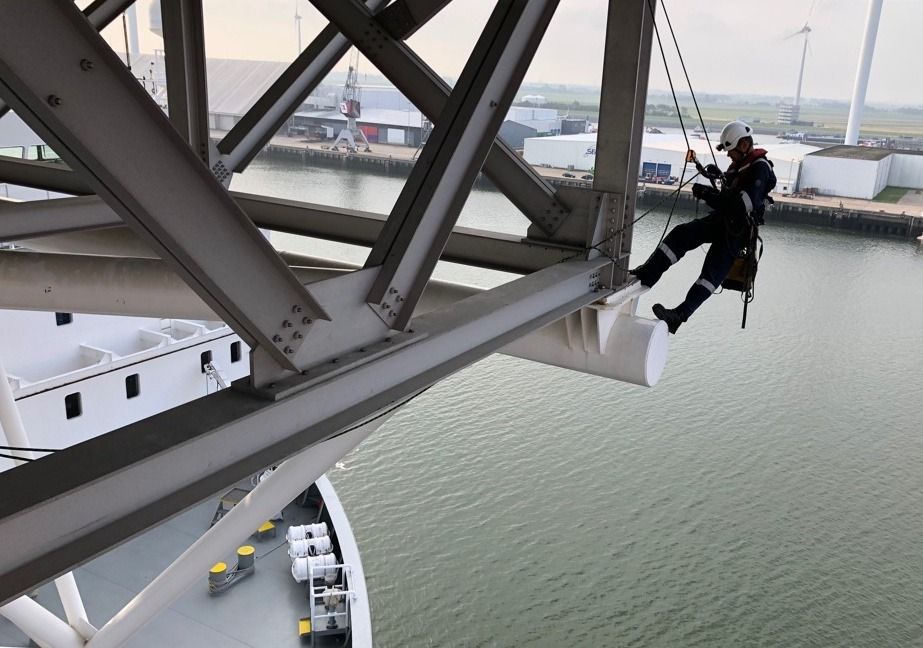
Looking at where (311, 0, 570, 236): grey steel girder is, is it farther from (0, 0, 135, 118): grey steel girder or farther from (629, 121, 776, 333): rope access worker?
(0, 0, 135, 118): grey steel girder

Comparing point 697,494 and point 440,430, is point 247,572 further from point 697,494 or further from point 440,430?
point 697,494

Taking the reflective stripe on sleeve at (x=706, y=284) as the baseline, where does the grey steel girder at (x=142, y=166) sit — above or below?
above

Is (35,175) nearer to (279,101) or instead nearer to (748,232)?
(279,101)

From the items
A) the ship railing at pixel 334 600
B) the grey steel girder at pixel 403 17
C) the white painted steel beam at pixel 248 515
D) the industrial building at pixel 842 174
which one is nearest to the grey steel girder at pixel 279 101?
the grey steel girder at pixel 403 17

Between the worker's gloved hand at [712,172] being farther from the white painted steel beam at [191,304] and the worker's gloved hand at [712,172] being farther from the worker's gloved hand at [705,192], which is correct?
the white painted steel beam at [191,304]

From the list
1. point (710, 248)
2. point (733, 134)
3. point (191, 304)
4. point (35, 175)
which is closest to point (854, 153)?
point (733, 134)

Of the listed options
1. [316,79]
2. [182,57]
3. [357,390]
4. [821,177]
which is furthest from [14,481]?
[821,177]
